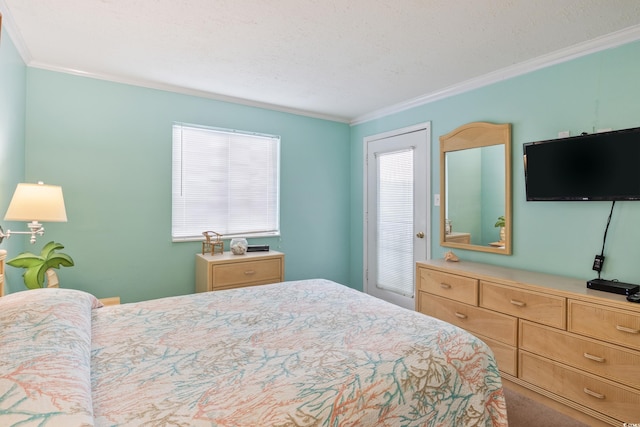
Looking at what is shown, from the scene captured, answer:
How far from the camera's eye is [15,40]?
224cm

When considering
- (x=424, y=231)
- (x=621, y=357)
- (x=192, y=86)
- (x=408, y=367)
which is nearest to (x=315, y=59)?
(x=192, y=86)

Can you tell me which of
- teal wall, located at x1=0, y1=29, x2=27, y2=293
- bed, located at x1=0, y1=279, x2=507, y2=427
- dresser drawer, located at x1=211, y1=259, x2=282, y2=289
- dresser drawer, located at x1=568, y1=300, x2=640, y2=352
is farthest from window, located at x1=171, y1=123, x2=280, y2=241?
dresser drawer, located at x1=568, y1=300, x2=640, y2=352

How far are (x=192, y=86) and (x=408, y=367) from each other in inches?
119

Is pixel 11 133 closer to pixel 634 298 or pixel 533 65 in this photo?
pixel 533 65

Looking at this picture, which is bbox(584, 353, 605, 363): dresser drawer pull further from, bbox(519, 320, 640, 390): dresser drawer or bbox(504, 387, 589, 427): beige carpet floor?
bbox(504, 387, 589, 427): beige carpet floor

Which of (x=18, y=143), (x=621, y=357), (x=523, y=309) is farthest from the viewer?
(x=18, y=143)

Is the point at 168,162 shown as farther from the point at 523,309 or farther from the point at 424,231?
the point at 523,309

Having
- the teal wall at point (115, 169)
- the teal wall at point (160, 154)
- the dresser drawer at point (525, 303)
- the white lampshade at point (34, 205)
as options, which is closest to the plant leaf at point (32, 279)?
the teal wall at point (160, 154)

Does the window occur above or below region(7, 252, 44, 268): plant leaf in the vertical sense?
above

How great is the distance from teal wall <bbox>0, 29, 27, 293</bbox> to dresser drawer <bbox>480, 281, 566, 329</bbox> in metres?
3.27

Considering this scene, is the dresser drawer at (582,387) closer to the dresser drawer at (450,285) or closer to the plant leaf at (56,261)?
the dresser drawer at (450,285)

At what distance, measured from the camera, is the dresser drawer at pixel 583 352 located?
70.6 inches


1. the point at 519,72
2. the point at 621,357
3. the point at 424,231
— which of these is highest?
the point at 519,72

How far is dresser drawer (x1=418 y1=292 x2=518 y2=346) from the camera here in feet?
7.61
